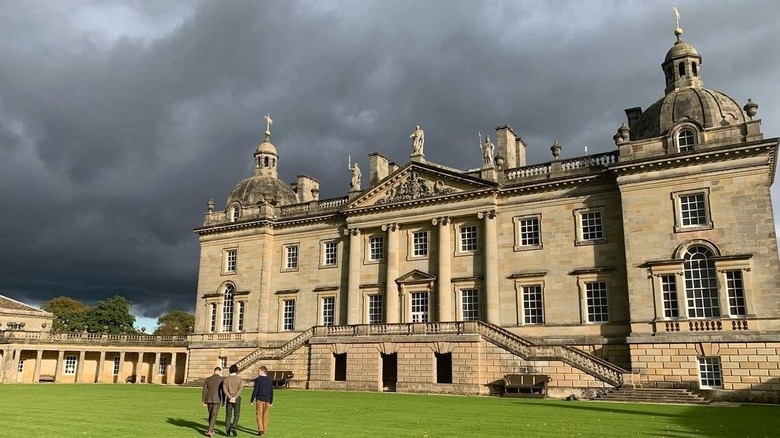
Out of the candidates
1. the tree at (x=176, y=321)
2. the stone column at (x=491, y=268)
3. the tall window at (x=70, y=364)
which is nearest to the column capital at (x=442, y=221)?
the stone column at (x=491, y=268)

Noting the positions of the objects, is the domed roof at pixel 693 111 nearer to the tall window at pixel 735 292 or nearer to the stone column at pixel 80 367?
the tall window at pixel 735 292

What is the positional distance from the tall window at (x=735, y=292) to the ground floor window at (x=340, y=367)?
18883 mm

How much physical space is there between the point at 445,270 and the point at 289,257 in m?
12.5

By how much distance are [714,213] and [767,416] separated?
38.4ft

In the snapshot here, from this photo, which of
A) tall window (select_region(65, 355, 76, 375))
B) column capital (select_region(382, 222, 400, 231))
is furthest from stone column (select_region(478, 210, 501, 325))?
tall window (select_region(65, 355, 76, 375))

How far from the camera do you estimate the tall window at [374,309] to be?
3766 centimetres

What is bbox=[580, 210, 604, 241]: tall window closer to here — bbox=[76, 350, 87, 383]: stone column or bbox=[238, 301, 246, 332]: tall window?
bbox=[238, 301, 246, 332]: tall window

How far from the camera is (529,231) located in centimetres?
3369

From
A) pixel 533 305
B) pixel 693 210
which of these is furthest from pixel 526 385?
pixel 693 210

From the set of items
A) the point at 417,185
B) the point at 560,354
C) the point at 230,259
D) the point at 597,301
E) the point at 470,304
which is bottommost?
the point at 560,354

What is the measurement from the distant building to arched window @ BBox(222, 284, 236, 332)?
5.4 inches

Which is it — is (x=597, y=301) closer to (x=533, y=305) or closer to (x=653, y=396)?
(x=533, y=305)

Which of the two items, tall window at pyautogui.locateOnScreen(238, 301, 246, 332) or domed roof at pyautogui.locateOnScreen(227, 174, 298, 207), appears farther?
domed roof at pyautogui.locateOnScreen(227, 174, 298, 207)

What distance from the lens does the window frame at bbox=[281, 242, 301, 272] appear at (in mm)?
41816
